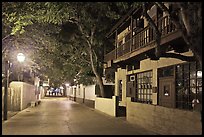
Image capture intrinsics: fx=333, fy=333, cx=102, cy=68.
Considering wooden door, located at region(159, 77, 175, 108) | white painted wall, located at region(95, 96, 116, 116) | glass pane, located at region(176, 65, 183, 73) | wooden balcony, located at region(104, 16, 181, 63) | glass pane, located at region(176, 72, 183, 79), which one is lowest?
white painted wall, located at region(95, 96, 116, 116)

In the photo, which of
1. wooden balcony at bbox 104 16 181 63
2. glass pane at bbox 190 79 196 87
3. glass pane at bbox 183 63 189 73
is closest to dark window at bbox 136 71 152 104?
wooden balcony at bbox 104 16 181 63

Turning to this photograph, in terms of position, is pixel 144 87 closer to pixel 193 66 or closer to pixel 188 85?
pixel 188 85

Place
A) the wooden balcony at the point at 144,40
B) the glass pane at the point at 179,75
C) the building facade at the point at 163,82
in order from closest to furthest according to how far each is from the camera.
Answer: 1. the building facade at the point at 163,82
2. the wooden balcony at the point at 144,40
3. the glass pane at the point at 179,75

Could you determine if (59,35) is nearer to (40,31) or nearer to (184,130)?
(40,31)

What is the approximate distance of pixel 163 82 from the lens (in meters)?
16.9

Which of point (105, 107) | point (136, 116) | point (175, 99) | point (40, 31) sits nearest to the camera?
→ point (175, 99)

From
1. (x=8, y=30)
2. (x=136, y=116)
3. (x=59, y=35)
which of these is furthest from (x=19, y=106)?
(x=136, y=116)

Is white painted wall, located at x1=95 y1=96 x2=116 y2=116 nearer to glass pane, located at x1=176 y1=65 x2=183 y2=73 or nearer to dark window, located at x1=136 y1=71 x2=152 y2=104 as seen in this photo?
dark window, located at x1=136 y1=71 x2=152 y2=104

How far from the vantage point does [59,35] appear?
102ft

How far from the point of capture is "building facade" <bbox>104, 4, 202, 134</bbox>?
12.2 metres

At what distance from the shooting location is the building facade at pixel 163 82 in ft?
40.2

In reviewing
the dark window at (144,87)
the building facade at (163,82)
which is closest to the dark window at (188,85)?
the building facade at (163,82)

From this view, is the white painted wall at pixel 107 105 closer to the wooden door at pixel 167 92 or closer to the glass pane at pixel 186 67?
the wooden door at pixel 167 92

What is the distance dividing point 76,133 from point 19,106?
16.1m
